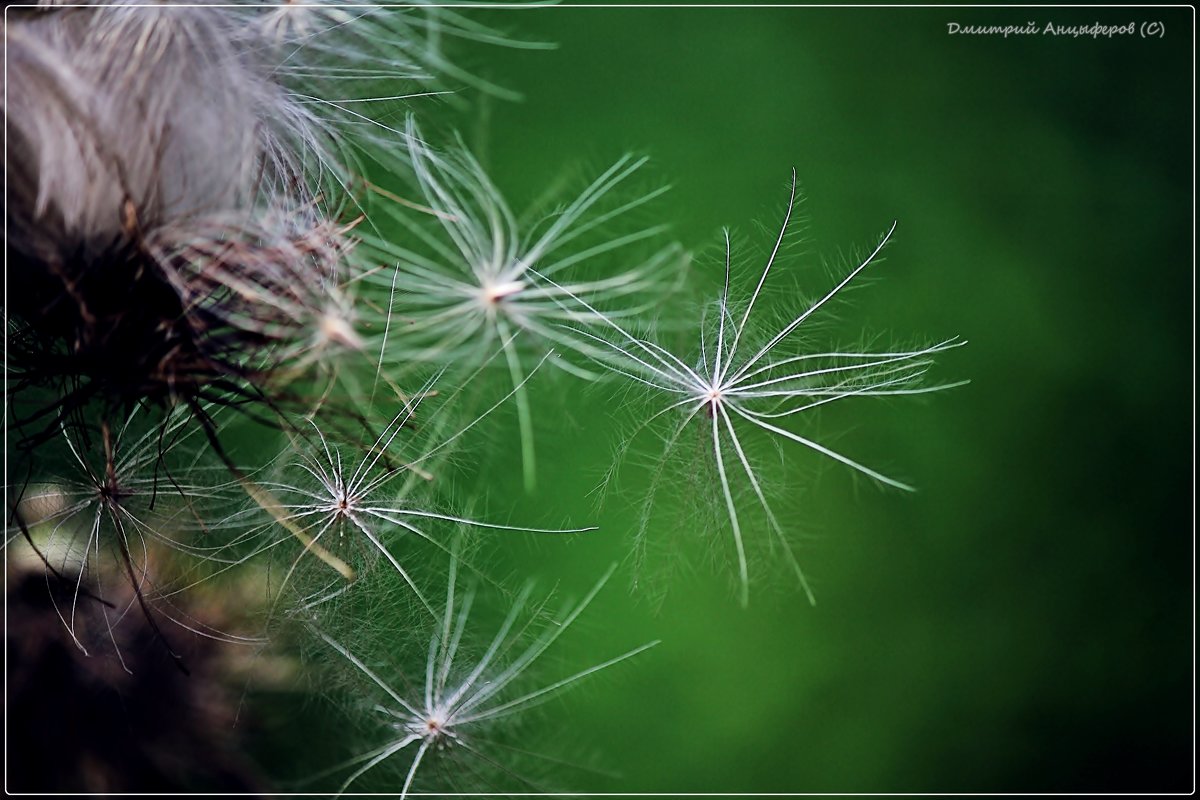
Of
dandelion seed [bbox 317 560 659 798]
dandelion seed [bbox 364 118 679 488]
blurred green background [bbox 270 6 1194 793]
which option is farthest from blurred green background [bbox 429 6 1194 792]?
dandelion seed [bbox 364 118 679 488]

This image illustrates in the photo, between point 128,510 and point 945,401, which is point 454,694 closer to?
point 128,510

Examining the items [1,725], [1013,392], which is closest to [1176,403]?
[1013,392]

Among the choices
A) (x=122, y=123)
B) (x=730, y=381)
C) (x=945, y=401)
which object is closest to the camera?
(x=122, y=123)

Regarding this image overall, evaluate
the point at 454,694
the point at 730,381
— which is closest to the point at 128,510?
the point at 454,694

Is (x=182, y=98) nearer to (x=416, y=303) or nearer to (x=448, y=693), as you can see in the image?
(x=416, y=303)

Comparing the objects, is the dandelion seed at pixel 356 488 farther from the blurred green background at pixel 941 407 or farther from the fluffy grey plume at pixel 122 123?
the blurred green background at pixel 941 407

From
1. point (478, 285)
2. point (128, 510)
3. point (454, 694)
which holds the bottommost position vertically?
point (454, 694)
